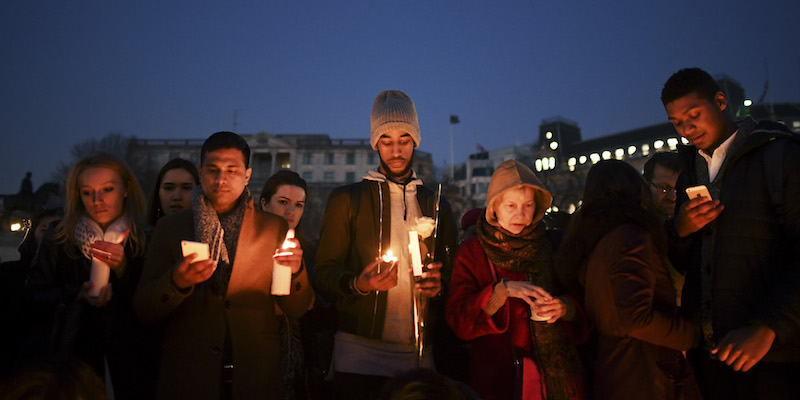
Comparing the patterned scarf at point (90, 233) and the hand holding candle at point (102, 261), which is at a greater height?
the patterned scarf at point (90, 233)

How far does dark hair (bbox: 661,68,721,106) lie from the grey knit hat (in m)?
1.71

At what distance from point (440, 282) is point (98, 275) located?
6.65 ft

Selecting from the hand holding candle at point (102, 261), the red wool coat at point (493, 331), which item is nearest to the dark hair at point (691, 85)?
the red wool coat at point (493, 331)

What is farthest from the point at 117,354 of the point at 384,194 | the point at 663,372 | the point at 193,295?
the point at 663,372

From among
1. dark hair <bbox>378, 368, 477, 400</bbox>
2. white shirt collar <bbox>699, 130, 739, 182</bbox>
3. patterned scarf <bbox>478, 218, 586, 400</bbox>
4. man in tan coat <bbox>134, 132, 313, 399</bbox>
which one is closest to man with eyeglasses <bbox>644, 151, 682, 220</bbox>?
white shirt collar <bbox>699, 130, 739, 182</bbox>

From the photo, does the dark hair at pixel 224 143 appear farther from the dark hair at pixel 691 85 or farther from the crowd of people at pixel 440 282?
the dark hair at pixel 691 85

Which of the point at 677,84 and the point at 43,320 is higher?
the point at 677,84

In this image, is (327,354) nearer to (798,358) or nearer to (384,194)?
(384,194)

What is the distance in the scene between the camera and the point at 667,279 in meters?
2.54

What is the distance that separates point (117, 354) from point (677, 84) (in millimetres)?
3991

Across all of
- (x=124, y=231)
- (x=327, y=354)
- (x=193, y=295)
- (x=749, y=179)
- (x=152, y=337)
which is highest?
(x=749, y=179)

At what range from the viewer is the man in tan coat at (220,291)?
2.57 m

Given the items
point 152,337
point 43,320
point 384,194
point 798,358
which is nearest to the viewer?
point 798,358

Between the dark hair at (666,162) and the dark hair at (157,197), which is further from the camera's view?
the dark hair at (666,162)
